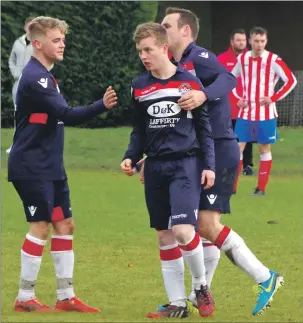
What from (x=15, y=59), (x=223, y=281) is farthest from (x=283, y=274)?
(x=15, y=59)

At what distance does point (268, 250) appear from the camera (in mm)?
10789

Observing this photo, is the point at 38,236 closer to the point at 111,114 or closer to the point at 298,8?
the point at 111,114

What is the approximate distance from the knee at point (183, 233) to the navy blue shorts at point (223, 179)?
0.47 metres

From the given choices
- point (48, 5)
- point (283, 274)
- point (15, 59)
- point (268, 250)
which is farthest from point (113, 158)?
point (283, 274)

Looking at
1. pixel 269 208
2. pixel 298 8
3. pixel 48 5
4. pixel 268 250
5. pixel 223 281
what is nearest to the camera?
pixel 223 281

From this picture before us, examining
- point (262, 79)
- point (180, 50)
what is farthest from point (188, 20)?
point (262, 79)

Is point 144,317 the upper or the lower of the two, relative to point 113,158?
upper

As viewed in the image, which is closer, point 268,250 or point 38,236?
point 38,236

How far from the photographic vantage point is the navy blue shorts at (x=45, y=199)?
7988 mm

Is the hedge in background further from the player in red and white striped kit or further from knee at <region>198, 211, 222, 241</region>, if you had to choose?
knee at <region>198, 211, 222, 241</region>

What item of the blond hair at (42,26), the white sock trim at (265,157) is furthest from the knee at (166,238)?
the white sock trim at (265,157)

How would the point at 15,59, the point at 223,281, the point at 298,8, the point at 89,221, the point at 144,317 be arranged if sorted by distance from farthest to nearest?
the point at 298,8
the point at 15,59
the point at 89,221
the point at 223,281
the point at 144,317

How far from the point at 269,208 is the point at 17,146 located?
6.38 metres

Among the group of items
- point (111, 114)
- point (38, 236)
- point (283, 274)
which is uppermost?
point (38, 236)
